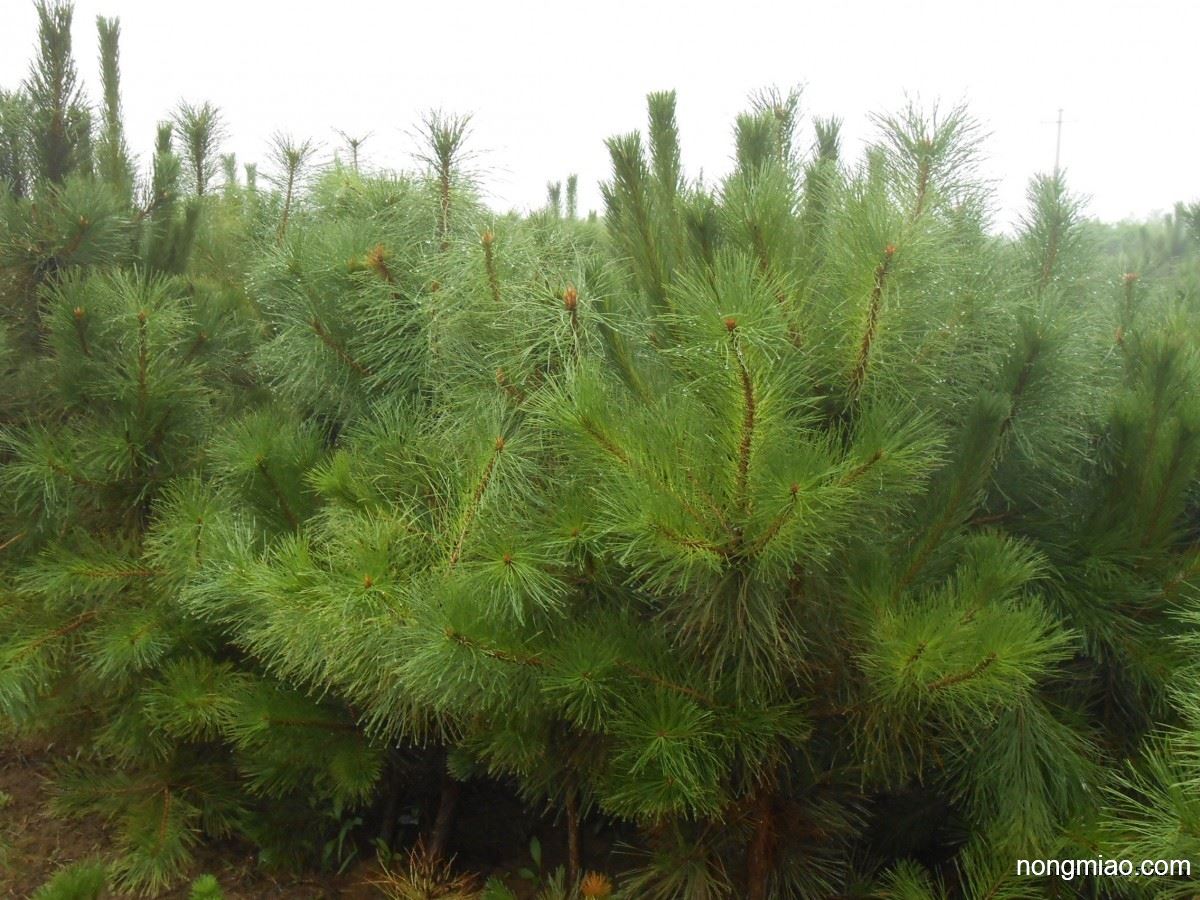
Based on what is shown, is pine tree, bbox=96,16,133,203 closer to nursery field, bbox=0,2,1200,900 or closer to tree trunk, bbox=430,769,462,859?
nursery field, bbox=0,2,1200,900

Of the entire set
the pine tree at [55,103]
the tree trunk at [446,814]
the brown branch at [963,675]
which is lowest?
the tree trunk at [446,814]

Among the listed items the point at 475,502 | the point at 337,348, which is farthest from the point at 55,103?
the point at 475,502

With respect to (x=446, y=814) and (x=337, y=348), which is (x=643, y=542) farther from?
(x=446, y=814)

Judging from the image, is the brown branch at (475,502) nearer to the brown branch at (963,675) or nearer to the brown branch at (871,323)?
the brown branch at (871,323)

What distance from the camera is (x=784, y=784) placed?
2436 mm

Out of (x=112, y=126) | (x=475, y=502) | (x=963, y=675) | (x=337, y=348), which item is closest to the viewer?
(x=963, y=675)

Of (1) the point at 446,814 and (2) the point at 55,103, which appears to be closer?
(1) the point at 446,814

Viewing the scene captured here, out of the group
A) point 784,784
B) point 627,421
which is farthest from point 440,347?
point 784,784

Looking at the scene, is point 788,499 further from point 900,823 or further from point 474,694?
point 900,823

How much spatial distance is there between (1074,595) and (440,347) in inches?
68.0

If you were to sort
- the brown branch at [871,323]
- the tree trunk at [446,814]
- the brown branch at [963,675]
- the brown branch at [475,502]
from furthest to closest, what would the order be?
the tree trunk at [446,814], the brown branch at [475,502], the brown branch at [871,323], the brown branch at [963,675]

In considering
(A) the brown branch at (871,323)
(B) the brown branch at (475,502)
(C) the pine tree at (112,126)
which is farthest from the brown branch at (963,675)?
(C) the pine tree at (112,126)

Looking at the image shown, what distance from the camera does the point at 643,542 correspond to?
1.83 m

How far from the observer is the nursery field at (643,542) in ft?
6.31
